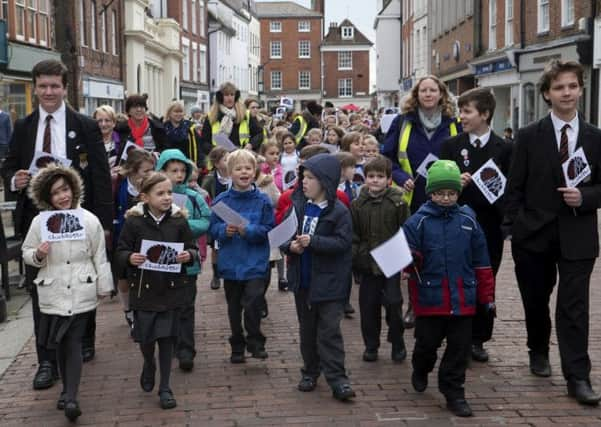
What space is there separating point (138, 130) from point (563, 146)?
17.7ft

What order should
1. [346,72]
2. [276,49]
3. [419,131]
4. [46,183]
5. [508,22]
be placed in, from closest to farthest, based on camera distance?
[46,183] < [419,131] < [508,22] < [276,49] < [346,72]

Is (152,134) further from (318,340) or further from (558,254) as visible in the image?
(558,254)

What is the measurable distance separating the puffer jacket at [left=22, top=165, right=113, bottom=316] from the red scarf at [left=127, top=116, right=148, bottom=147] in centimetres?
419

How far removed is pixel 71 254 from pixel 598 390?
349 cm

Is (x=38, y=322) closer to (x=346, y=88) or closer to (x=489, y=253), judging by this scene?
(x=489, y=253)

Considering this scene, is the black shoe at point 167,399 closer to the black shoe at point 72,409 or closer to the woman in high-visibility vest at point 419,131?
the black shoe at point 72,409

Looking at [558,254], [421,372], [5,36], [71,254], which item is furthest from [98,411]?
[5,36]

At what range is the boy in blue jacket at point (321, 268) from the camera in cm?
589

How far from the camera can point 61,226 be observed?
5.66 metres

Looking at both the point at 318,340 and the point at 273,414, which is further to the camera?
the point at 318,340

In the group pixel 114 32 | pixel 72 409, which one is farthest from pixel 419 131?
pixel 114 32

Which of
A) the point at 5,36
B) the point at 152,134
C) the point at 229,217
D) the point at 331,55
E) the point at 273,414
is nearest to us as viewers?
the point at 273,414

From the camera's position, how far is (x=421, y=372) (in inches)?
231

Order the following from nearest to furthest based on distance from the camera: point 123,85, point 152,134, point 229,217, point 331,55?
point 229,217
point 152,134
point 123,85
point 331,55
